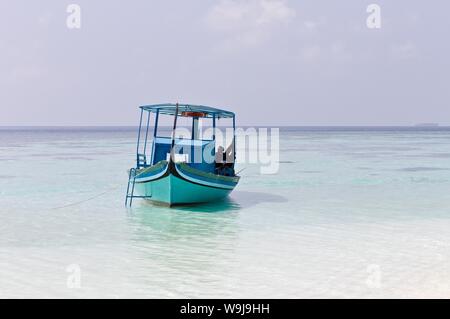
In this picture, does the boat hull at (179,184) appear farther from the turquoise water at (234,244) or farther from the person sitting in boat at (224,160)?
the person sitting in boat at (224,160)

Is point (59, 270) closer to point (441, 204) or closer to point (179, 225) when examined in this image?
point (179, 225)

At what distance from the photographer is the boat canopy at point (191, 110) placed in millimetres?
14375

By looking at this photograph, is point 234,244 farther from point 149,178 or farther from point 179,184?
point 149,178

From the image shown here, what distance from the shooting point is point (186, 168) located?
1321cm

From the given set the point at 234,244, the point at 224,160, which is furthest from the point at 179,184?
the point at 234,244

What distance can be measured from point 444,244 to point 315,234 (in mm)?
2676

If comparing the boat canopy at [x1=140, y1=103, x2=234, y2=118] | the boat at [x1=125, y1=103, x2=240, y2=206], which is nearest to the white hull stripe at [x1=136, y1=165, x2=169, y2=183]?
the boat at [x1=125, y1=103, x2=240, y2=206]

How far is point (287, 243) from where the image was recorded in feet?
33.1

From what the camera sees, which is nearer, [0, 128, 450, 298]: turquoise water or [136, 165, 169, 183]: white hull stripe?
[0, 128, 450, 298]: turquoise water

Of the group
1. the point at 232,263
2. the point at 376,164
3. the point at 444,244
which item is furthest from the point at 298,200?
the point at 376,164

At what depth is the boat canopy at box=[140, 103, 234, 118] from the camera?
47.2ft

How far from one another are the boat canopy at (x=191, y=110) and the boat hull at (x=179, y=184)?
197 centimetres

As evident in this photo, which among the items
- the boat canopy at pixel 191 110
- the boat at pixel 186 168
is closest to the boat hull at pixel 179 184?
the boat at pixel 186 168

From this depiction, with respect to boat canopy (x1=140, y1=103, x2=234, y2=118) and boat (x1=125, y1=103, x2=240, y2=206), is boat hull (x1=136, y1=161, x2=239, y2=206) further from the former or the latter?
boat canopy (x1=140, y1=103, x2=234, y2=118)
